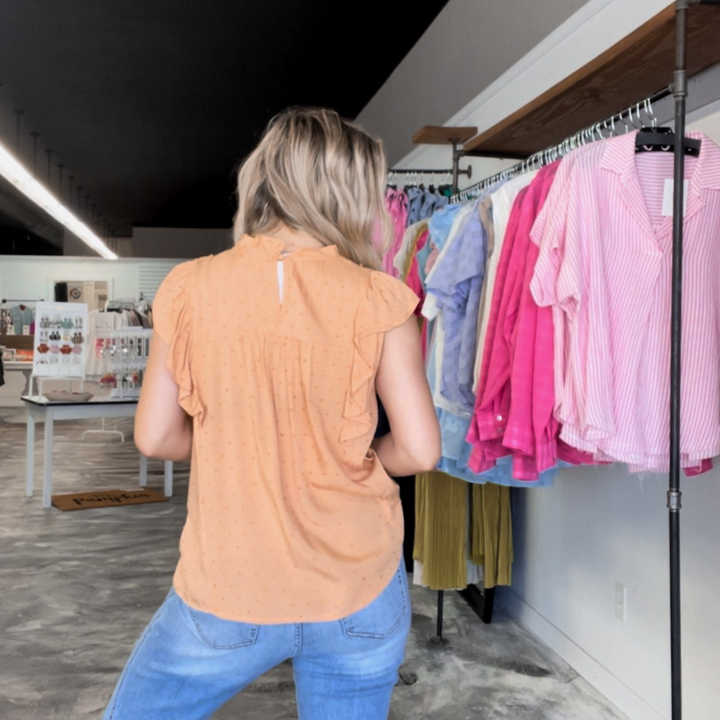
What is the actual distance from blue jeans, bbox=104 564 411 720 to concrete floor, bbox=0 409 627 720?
1557 mm

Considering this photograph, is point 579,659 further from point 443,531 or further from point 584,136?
point 584,136

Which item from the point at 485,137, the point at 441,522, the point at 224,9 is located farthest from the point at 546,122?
the point at 224,9

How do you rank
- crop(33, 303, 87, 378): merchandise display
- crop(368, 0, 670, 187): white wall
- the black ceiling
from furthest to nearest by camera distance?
crop(33, 303, 87, 378): merchandise display
the black ceiling
crop(368, 0, 670, 187): white wall

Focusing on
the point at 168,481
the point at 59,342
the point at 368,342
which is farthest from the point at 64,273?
the point at 368,342

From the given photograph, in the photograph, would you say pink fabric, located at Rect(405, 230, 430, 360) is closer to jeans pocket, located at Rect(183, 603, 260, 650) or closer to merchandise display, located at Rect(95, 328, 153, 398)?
jeans pocket, located at Rect(183, 603, 260, 650)

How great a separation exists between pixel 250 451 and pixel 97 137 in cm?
898

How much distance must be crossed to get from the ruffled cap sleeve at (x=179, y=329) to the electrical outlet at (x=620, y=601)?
6.47 feet

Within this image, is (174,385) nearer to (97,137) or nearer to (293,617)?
(293,617)

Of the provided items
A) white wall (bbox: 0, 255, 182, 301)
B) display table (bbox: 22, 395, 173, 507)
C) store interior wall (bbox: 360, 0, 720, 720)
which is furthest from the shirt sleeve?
white wall (bbox: 0, 255, 182, 301)

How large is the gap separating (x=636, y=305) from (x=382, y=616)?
104 centimetres

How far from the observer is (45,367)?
6.10 m

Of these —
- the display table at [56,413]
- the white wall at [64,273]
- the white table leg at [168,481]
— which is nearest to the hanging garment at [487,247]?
the display table at [56,413]

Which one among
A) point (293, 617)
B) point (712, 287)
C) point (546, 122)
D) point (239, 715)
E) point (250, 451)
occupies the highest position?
point (546, 122)

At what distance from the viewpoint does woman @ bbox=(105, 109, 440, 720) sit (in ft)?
3.29
